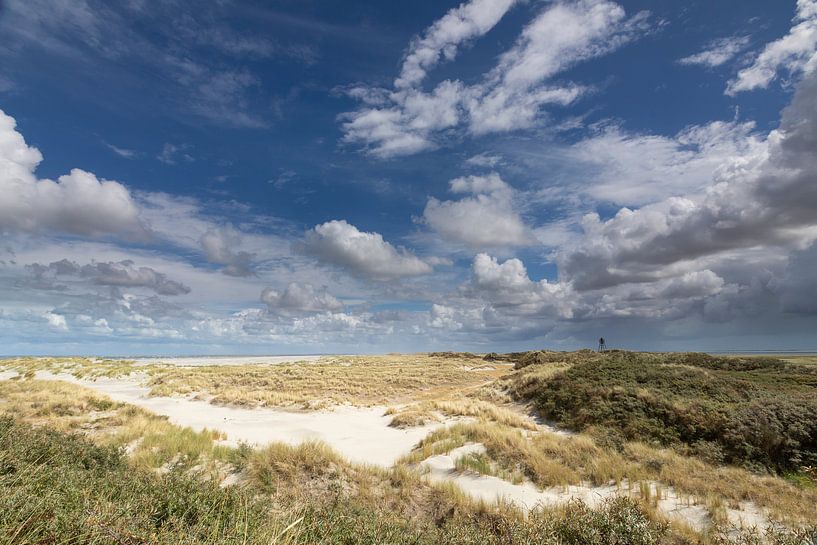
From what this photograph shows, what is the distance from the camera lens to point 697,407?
49.0 ft

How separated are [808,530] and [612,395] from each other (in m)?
12.1

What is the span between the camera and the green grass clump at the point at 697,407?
11.9 meters

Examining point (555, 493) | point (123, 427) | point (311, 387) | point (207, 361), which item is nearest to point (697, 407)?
point (555, 493)

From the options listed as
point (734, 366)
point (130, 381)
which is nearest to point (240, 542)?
point (734, 366)

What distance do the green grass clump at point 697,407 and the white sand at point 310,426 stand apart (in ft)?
24.6

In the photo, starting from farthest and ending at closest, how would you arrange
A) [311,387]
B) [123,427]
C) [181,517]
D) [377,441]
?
1. [311,387]
2. [377,441]
3. [123,427]
4. [181,517]

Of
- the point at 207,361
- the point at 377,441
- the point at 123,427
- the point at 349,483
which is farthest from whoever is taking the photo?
the point at 207,361

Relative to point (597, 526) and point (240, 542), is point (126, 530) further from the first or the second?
point (597, 526)

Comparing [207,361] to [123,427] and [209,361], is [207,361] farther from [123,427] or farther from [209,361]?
[123,427]

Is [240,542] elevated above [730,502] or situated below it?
above

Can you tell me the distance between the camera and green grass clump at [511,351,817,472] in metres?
11.9

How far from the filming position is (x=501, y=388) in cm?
2733

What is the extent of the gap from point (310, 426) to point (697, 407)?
677 inches

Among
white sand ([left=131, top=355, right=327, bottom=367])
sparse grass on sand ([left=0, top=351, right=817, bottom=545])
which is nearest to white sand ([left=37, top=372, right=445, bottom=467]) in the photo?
sparse grass on sand ([left=0, top=351, right=817, bottom=545])
